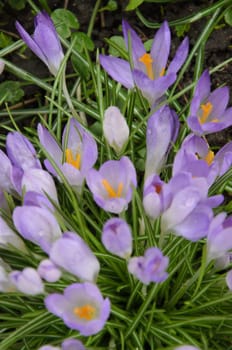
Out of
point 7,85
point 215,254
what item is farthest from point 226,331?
point 7,85

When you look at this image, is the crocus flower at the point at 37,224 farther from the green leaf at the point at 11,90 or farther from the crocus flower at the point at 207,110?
the green leaf at the point at 11,90

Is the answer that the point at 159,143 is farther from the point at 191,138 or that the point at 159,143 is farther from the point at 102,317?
the point at 102,317

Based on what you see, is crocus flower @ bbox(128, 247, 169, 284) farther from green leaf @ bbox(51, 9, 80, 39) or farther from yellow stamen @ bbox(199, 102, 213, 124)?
green leaf @ bbox(51, 9, 80, 39)

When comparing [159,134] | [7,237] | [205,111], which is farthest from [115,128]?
[7,237]

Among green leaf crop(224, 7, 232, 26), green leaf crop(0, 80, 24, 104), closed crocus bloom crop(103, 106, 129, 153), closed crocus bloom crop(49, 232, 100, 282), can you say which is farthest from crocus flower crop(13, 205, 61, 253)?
green leaf crop(224, 7, 232, 26)

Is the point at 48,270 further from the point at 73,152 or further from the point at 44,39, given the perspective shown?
the point at 44,39

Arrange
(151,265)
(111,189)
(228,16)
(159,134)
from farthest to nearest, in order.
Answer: (228,16) < (159,134) < (111,189) < (151,265)

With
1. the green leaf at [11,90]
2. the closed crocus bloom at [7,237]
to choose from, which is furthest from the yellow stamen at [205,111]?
the green leaf at [11,90]
